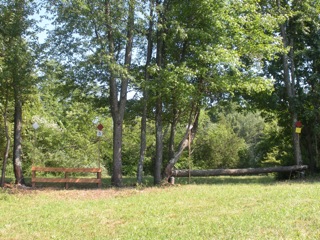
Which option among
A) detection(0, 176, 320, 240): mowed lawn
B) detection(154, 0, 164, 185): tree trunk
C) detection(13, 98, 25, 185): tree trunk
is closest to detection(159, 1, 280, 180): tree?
detection(154, 0, 164, 185): tree trunk

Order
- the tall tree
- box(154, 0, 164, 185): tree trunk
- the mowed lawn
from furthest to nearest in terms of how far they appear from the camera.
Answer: box(154, 0, 164, 185): tree trunk, the tall tree, the mowed lawn

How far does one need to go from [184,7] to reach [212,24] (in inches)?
51.9

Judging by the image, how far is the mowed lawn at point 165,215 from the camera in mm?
6977

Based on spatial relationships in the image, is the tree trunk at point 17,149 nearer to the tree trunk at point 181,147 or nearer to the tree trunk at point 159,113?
the tree trunk at point 159,113

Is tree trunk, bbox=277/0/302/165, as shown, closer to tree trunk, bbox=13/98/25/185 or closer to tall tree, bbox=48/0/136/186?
tall tree, bbox=48/0/136/186

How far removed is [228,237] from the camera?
6.54 m

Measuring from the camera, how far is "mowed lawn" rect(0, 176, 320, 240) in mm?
6977

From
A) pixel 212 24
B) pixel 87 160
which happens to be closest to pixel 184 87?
pixel 212 24

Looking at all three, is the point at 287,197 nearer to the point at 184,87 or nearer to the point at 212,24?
the point at 184,87

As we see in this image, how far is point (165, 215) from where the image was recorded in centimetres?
873

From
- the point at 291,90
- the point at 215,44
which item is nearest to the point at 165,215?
the point at 215,44

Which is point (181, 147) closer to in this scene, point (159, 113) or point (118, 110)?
point (159, 113)

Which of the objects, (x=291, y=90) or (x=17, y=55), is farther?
(x=291, y=90)

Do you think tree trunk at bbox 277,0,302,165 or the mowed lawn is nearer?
the mowed lawn
